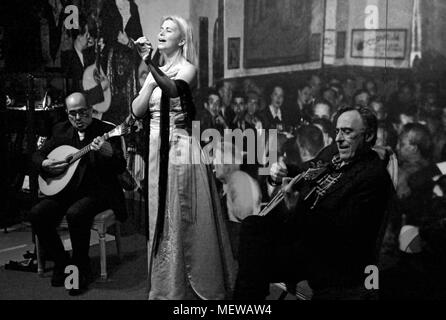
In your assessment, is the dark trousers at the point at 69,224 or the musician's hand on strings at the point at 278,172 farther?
the dark trousers at the point at 69,224

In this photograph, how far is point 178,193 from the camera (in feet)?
9.47

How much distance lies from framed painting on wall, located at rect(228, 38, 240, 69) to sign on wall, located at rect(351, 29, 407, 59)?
0.78m

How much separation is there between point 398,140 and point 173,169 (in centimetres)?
117

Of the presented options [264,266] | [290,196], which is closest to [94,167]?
[290,196]

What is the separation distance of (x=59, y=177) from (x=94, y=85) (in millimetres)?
893

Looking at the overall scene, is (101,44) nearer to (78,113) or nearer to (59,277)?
(78,113)

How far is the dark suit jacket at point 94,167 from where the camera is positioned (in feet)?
11.4

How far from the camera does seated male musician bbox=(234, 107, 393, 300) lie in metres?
2.44

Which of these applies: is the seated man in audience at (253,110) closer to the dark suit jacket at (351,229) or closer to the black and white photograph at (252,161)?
the black and white photograph at (252,161)

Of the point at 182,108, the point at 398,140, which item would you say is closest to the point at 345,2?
the point at 398,140

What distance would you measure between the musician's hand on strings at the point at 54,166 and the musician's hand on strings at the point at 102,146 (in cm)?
24

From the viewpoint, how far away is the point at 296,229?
2.73 meters

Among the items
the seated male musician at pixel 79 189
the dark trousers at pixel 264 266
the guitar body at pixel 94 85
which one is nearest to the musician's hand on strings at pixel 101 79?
the guitar body at pixel 94 85
